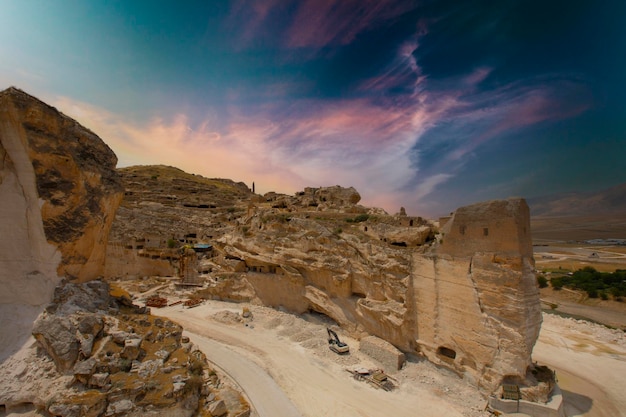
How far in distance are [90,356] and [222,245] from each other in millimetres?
18552

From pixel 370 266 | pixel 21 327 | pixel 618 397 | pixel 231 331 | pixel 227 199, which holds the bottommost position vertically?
pixel 618 397

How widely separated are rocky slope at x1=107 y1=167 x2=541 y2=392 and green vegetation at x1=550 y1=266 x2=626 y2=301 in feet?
76.6

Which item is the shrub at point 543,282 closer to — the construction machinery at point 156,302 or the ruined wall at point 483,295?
the ruined wall at point 483,295

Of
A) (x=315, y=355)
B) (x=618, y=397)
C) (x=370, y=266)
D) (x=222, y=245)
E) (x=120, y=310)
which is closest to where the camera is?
(x=120, y=310)

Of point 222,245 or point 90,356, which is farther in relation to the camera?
point 222,245

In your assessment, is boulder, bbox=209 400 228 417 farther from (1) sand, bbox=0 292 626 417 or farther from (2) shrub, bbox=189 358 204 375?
(1) sand, bbox=0 292 626 417

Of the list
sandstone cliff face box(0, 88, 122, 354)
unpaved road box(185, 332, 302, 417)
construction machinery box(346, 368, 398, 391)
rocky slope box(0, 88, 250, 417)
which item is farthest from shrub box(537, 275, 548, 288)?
sandstone cliff face box(0, 88, 122, 354)

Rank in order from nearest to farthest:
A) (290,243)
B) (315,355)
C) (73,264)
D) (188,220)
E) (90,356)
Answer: (90,356)
(73,264)
(315,355)
(290,243)
(188,220)

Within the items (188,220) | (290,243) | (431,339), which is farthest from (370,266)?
(188,220)

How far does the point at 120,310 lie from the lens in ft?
33.7

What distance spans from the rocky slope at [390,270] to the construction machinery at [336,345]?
1.33 m

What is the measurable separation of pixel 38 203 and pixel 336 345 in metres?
13.1

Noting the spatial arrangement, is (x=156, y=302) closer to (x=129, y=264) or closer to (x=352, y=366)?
(x=129, y=264)

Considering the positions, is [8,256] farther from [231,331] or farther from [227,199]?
[227,199]
